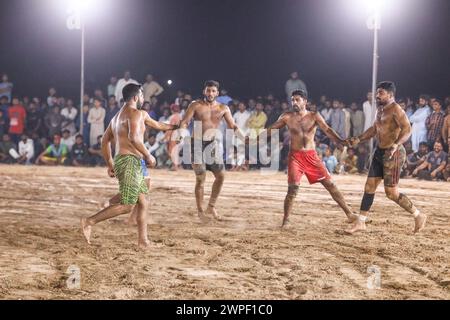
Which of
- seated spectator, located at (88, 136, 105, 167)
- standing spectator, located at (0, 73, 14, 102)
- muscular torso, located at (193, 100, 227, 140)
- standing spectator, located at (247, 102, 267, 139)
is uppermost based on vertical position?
standing spectator, located at (0, 73, 14, 102)

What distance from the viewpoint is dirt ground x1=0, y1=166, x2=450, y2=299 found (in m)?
5.28

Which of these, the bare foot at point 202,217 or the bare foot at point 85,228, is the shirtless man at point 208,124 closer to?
the bare foot at point 202,217

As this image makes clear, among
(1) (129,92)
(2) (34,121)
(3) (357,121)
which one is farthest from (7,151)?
(1) (129,92)

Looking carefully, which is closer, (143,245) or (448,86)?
(143,245)

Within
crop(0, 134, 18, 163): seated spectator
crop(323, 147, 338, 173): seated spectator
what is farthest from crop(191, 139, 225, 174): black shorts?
crop(0, 134, 18, 163): seated spectator

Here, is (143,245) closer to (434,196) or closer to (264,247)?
(264,247)

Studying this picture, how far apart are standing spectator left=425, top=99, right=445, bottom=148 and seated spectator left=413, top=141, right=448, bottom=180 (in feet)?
1.61

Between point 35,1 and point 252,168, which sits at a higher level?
point 35,1

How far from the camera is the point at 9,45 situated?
83.9ft

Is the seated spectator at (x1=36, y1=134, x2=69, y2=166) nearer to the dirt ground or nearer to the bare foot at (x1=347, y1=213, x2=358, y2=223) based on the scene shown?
the dirt ground

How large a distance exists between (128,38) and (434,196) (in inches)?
693

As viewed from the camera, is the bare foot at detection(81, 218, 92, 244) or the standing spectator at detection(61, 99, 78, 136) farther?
the standing spectator at detection(61, 99, 78, 136)

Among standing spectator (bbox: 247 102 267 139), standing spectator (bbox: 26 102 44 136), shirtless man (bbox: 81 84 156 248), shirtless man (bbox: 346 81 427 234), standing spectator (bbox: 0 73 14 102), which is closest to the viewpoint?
shirtless man (bbox: 81 84 156 248)

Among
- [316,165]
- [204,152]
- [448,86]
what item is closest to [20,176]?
[204,152]
